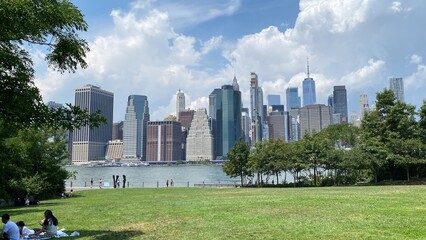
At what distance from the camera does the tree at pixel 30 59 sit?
9.98 m

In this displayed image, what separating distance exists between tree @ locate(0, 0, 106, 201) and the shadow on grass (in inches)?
154

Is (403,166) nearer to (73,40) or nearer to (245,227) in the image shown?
(245,227)

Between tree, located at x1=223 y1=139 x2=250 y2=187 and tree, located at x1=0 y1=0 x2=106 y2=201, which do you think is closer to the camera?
tree, located at x1=0 y1=0 x2=106 y2=201

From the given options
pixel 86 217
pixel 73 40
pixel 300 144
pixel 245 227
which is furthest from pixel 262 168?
pixel 73 40

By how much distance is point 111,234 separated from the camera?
13398mm

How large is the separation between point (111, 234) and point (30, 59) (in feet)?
21.3

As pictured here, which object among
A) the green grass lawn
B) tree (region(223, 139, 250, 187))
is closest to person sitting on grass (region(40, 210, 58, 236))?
the green grass lawn

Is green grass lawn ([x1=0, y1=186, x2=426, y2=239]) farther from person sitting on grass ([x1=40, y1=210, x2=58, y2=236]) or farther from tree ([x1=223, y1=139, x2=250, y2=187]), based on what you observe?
tree ([x1=223, y1=139, x2=250, y2=187])

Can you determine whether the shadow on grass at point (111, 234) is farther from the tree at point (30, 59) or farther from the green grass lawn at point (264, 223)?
the tree at point (30, 59)

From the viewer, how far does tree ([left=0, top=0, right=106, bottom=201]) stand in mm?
9984

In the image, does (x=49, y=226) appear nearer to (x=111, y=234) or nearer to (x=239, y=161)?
(x=111, y=234)

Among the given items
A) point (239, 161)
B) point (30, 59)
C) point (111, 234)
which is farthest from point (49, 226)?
point (239, 161)

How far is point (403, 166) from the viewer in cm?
4772

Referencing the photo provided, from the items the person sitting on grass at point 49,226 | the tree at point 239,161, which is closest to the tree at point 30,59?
the person sitting on grass at point 49,226
